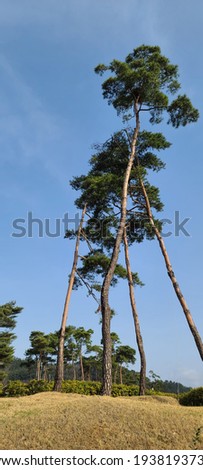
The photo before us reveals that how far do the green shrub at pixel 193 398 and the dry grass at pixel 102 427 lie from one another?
3.47m

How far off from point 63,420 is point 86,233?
12509 millimetres

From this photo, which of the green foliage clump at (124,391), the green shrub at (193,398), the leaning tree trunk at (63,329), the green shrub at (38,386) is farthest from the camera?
the green foliage clump at (124,391)

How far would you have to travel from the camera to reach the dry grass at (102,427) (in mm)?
6180

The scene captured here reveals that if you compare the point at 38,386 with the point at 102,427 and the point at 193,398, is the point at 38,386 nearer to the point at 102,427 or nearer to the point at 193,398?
the point at 193,398

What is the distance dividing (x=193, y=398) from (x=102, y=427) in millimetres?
5871

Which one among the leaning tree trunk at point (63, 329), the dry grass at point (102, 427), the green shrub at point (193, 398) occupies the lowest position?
the dry grass at point (102, 427)

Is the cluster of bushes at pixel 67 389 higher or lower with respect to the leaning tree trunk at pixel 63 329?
lower

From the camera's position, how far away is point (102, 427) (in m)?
6.70

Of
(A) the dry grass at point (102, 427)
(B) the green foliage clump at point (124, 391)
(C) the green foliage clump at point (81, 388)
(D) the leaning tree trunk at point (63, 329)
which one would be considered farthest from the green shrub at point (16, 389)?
(A) the dry grass at point (102, 427)

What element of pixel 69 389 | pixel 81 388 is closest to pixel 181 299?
pixel 69 389

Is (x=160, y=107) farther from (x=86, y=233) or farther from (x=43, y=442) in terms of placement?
(x=43, y=442)

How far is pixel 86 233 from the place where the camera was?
19.1 meters

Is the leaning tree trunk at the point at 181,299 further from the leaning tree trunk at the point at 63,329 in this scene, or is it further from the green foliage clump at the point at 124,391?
the green foliage clump at the point at 124,391
